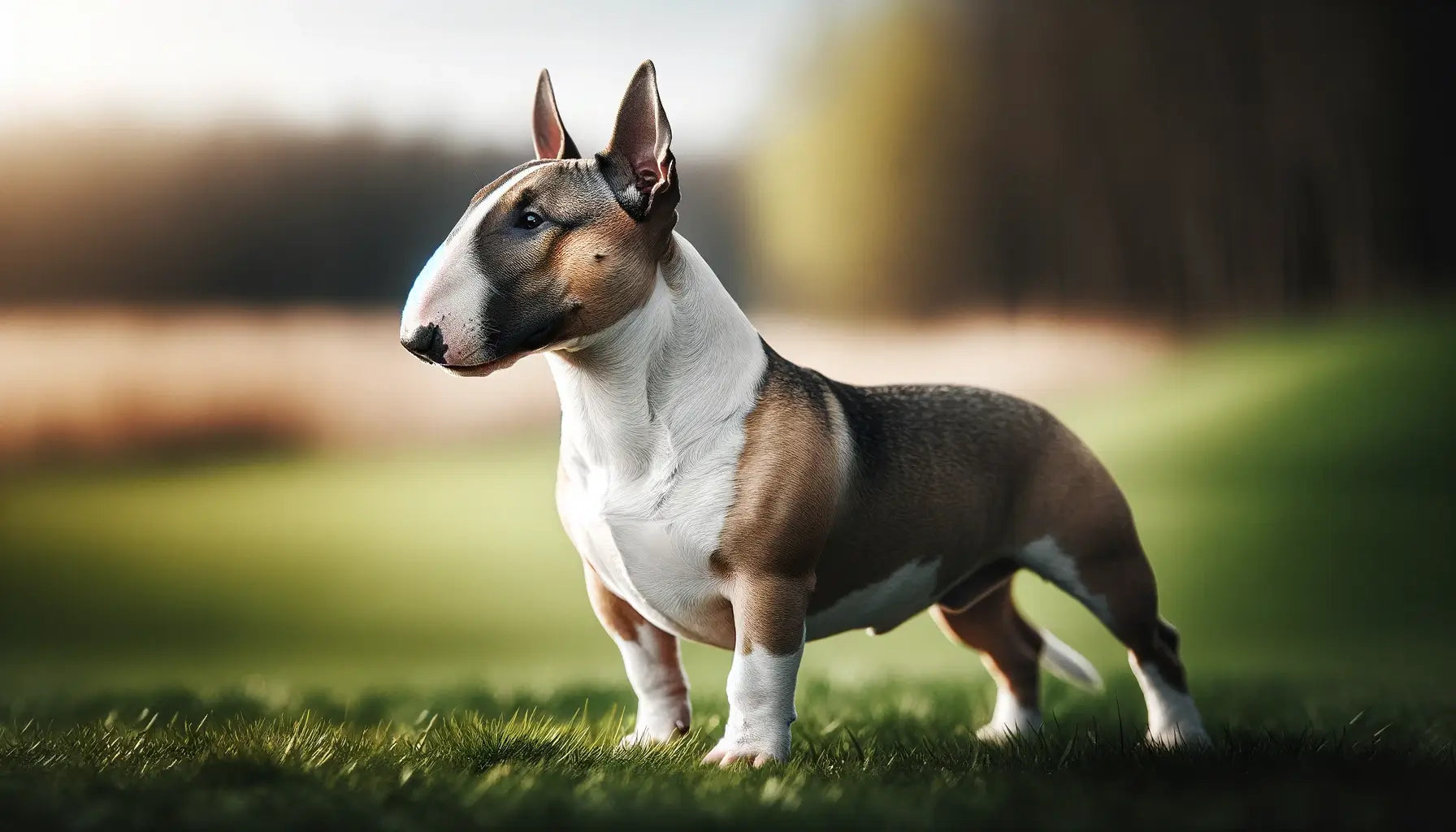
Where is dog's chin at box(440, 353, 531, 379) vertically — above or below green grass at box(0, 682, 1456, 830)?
above

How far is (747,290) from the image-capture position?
23.1 ft

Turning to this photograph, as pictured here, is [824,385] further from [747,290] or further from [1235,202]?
[1235,202]

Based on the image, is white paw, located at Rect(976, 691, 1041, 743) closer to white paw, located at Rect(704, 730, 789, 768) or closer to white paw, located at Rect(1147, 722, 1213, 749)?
white paw, located at Rect(1147, 722, 1213, 749)

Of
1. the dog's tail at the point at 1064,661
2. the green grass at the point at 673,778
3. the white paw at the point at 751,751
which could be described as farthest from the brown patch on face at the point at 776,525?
the dog's tail at the point at 1064,661

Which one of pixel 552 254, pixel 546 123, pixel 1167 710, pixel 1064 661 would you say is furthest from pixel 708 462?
pixel 1064 661

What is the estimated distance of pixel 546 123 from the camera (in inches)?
143

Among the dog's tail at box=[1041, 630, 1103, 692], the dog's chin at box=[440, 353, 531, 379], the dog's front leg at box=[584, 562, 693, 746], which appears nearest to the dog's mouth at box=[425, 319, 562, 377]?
the dog's chin at box=[440, 353, 531, 379]

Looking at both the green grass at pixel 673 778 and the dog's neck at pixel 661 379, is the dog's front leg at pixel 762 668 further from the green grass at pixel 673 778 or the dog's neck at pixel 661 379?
the dog's neck at pixel 661 379

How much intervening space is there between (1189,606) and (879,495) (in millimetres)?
3768

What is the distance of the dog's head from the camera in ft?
9.48

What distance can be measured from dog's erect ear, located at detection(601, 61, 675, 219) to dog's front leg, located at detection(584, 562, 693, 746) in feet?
3.54

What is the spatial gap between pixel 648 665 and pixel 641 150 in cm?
144

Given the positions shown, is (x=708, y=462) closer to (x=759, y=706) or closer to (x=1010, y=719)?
(x=759, y=706)

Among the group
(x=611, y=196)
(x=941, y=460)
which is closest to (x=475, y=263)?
(x=611, y=196)
